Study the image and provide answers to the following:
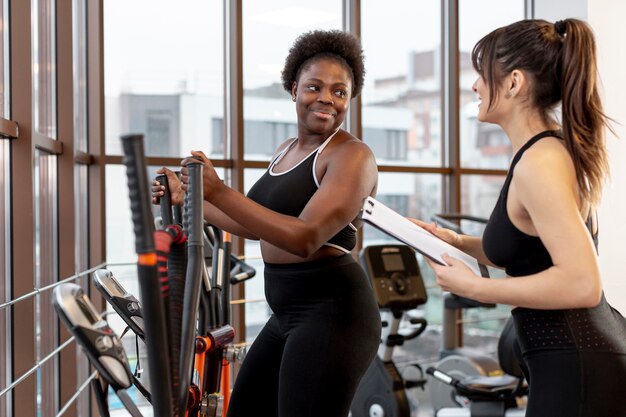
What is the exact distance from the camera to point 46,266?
307 centimetres

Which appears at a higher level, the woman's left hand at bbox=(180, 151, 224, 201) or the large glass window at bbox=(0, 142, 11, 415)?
the woman's left hand at bbox=(180, 151, 224, 201)

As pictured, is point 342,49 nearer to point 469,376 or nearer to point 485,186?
point 469,376

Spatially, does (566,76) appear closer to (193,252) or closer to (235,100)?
(193,252)

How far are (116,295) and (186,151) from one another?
2.96 metres

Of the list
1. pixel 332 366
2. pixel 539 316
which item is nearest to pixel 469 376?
pixel 332 366

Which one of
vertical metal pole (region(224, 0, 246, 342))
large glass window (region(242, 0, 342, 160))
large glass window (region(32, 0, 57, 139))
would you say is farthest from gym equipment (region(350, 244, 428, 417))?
large glass window (region(32, 0, 57, 139))

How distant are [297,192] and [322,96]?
11.7 inches

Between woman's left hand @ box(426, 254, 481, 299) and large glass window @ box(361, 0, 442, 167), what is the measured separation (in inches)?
147

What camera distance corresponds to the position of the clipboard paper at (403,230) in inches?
54.3

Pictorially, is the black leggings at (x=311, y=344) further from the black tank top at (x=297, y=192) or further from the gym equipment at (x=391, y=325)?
the gym equipment at (x=391, y=325)

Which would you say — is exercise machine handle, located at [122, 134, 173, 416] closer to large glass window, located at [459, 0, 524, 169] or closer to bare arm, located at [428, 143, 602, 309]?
bare arm, located at [428, 143, 602, 309]

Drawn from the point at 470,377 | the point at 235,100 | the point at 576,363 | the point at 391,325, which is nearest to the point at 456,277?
the point at 576,363

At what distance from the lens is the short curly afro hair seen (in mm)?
2014

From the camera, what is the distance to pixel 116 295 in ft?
4.89
